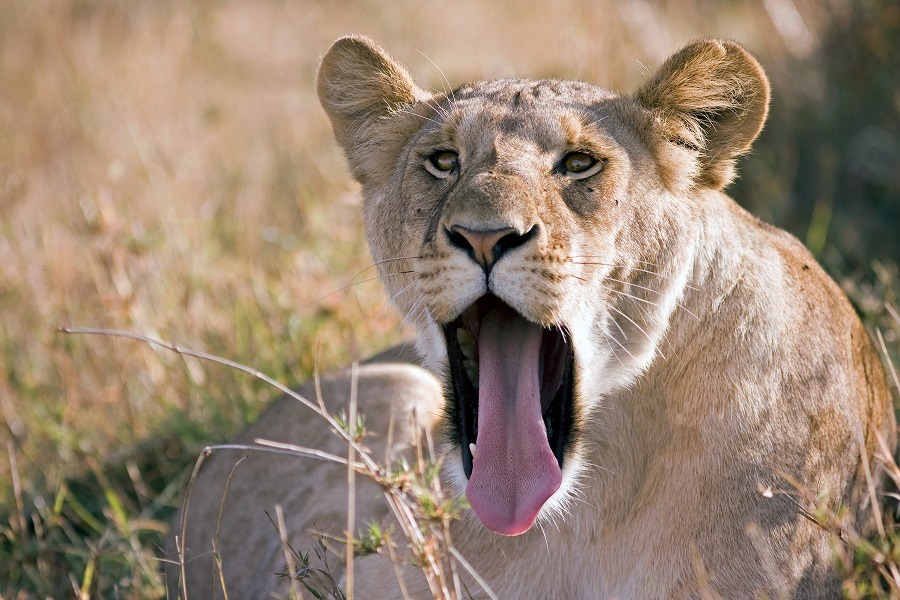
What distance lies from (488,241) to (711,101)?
0.76 m

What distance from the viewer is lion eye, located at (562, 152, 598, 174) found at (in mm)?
2697

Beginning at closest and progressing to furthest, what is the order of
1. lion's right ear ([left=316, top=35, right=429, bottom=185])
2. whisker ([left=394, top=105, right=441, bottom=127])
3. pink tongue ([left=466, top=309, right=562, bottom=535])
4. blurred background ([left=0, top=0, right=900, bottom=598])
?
pink tongue ([left=466, top=309, right=562, bottom=535]) → whisker ([left=394, top=105, right=441, bottom=127]) → lion's right ear ([left=316, top=35, right=429, bottom=185]) → blurred background ([left=0, top=0, right=900, bottom=598])

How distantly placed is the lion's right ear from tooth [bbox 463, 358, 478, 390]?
0.62 meters

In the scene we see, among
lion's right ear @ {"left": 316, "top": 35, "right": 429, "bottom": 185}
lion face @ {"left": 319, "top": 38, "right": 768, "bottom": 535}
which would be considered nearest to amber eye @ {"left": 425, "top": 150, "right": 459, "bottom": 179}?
lion face @ {"left": 319, "top": 38, "right": 768, "bottom": 535}

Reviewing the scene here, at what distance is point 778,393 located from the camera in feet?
8.82

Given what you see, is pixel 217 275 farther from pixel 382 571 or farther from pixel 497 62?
pixel 497 62

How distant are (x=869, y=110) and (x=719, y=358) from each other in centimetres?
417

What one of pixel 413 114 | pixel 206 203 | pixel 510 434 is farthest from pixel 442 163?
pixel 206 203

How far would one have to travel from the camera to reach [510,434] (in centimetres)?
261

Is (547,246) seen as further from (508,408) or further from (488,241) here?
(508,408)

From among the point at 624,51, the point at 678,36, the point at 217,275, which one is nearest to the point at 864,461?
the point at 217,275

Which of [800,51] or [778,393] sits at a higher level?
[778,393]

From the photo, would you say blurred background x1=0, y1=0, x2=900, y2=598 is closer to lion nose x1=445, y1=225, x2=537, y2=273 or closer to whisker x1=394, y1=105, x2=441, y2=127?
whisker x1=394, y1=105, x2=441, y2=127

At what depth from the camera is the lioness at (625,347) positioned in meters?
2.56
